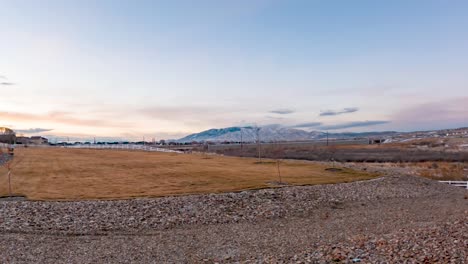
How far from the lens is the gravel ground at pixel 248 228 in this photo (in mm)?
13344

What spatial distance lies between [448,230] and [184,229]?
11449mm

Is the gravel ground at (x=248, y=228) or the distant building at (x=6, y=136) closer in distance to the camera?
the gravel ground at (x=248, y=228)

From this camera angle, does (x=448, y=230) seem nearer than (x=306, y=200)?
Yes

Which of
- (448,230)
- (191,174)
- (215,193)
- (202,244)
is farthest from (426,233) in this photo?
(191,174)

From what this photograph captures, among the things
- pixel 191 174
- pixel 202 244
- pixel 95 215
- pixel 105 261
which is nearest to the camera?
pixel 105 261

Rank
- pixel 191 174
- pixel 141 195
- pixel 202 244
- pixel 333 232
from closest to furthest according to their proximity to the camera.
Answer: pixel 202 244
pixel 333 232
pixel 141 195
pixel 191 174

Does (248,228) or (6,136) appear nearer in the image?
(248,228)

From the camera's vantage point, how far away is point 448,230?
584 inches

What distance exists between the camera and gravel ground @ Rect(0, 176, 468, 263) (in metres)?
13.3

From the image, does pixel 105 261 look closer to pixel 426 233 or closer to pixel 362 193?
pixel 426 233

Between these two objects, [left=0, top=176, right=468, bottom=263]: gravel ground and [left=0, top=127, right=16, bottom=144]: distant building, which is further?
[left=0, top=127, right=16, bottom=144]: distant building

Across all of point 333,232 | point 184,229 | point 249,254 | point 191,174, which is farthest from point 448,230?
point 191,174

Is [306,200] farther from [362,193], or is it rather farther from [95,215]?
[95,215]

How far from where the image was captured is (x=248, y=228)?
1995 cm
